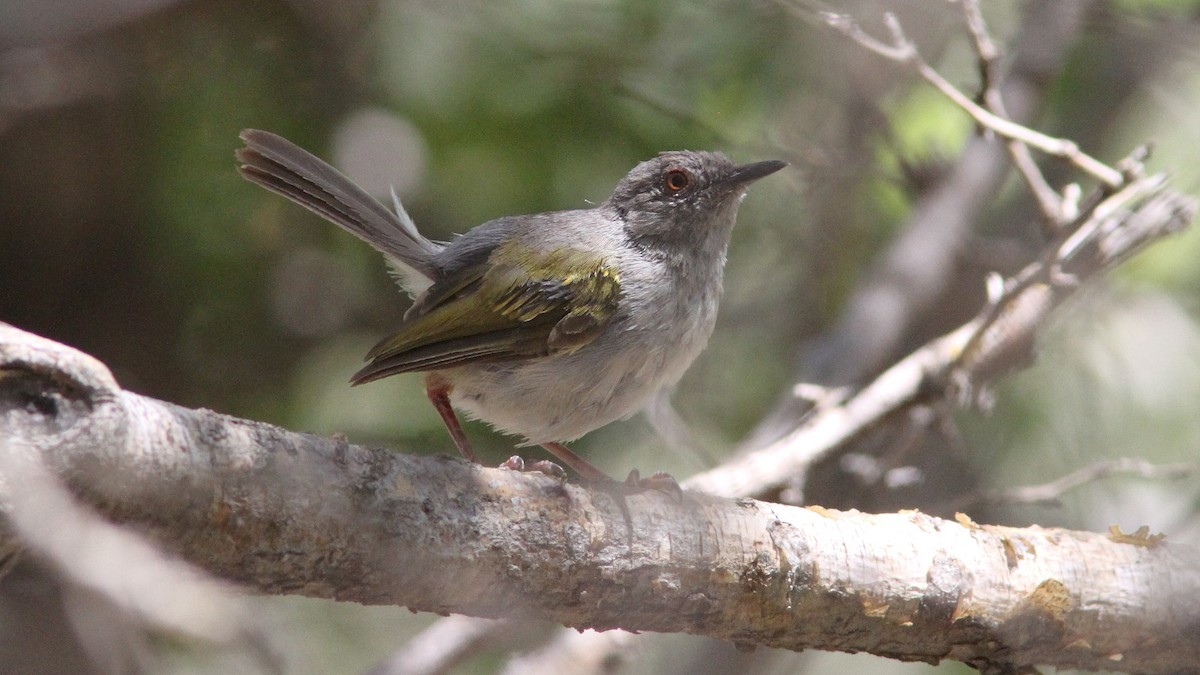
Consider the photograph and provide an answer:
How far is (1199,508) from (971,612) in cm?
233

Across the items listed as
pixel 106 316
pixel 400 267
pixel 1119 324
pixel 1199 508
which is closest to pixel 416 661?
pixel 400 267

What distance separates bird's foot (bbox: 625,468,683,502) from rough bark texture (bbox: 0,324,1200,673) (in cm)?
4

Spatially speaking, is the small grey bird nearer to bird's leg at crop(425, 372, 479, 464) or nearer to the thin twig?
bird's leg at crop(425, 372, 479, 464)

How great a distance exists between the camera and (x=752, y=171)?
4.59 m

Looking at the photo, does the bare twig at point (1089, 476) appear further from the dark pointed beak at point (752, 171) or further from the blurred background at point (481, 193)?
the dark pointed beak at point (752, 171)

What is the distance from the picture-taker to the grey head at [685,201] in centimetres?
466

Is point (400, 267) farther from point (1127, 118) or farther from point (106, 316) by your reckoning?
point (1127, 118)

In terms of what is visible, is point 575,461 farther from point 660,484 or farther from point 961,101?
point 961,101

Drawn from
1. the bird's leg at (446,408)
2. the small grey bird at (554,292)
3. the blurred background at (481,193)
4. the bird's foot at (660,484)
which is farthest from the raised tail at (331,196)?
the bird's foot at (660,484)

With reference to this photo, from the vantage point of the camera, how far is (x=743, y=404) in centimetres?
642

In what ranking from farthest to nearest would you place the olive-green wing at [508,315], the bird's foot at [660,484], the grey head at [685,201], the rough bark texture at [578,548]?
the grey head at [685,201], the olive-green wing at [508,315], the bird's foot at [660,484], the rough bark texture at [578,548]

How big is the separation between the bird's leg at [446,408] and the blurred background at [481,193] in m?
0.92

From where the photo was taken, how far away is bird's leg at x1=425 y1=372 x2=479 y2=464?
4.21 m

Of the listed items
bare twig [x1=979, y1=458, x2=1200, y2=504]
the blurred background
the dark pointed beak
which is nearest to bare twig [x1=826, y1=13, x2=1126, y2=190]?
the dark pointed beak
